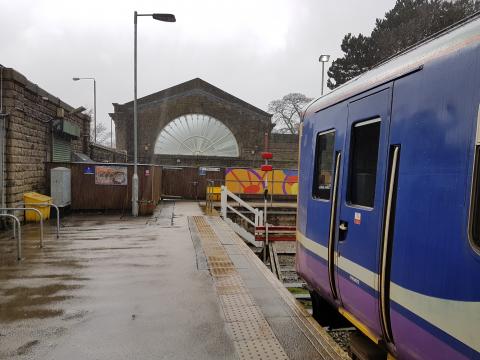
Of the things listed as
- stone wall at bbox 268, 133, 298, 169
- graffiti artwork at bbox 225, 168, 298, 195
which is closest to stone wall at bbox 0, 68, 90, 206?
graffiti artwork at bbox 225, 168, 298, 195

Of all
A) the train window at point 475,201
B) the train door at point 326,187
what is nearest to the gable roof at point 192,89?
the train door at point 326,187

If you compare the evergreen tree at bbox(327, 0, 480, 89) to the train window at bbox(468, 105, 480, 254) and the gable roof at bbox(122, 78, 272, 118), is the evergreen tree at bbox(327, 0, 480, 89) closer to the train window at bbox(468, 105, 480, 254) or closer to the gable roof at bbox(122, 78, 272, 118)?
the gable roof at bbox(122, 78, 272, 118)

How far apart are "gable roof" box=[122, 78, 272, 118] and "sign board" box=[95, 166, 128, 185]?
21791mm

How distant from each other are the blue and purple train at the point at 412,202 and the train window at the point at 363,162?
1 cm

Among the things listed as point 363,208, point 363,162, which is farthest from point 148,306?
point 363,162

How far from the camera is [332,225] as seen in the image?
13.6 ft

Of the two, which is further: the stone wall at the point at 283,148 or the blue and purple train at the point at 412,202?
the stone wall at the point at 283,148

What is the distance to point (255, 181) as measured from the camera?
2097 cm

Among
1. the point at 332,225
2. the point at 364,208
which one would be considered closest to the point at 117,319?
the point at 332,225

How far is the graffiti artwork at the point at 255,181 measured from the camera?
2088cm

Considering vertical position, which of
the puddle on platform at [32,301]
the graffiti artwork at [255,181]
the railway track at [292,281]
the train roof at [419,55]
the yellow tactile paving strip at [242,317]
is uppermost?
the train roof at [419,55]

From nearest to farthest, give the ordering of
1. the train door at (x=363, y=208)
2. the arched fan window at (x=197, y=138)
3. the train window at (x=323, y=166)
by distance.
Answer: the train door at (x=363, y=208) < the train window at (x=323, y=166) < the arched fan window at (x=197, y=138)

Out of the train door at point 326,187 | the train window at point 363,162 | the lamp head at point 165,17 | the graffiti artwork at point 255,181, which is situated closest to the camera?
the train window at point 363,162

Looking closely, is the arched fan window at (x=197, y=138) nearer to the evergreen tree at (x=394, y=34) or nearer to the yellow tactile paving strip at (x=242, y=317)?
the evergreen tree at (x=394, y=34)
